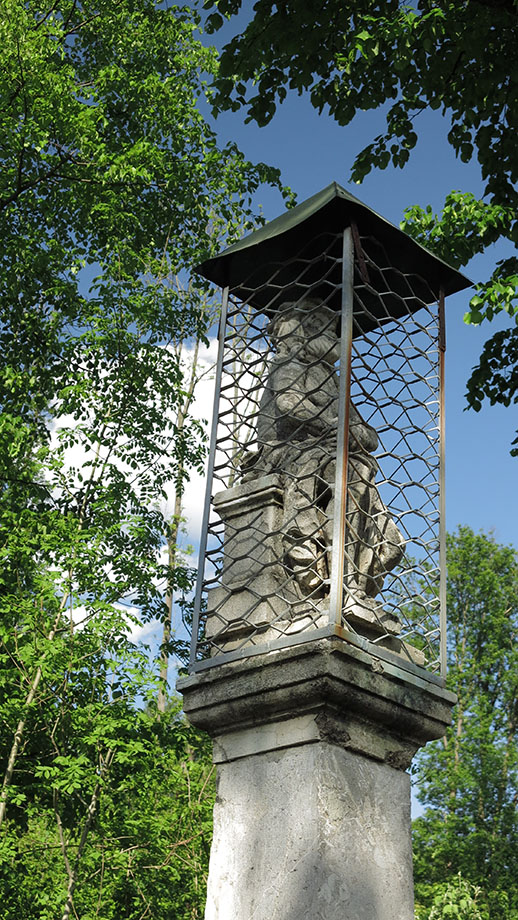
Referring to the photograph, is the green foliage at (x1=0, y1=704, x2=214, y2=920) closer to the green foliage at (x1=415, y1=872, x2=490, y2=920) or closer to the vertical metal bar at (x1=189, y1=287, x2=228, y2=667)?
the vertical metal bar at (x1=189, y1=287, x2=228, y2=667)

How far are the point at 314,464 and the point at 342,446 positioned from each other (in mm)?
284

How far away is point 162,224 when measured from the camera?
1209 cm

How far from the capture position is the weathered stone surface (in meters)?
3.55

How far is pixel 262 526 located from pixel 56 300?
7.16 metres

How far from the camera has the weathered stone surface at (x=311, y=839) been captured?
355 centimetres

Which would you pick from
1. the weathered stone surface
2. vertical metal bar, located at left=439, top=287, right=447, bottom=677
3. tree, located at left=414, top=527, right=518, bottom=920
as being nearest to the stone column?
the weathered stone surface

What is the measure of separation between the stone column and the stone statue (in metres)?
0.36

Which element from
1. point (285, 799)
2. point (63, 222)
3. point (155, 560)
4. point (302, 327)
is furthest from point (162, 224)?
point (285, 799)

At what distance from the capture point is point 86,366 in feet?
36.2

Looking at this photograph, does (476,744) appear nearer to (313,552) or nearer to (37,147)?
(37,147)

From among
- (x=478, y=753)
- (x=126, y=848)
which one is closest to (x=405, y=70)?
(x=126, y=848)

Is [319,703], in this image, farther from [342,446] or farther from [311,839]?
[342,446]

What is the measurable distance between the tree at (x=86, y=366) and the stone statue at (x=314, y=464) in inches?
159

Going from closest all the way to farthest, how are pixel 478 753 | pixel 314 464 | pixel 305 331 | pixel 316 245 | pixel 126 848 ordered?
pixel 314 464, pixel 305 331, pixel 316 245, pixel 126 848, pixel 478 753
